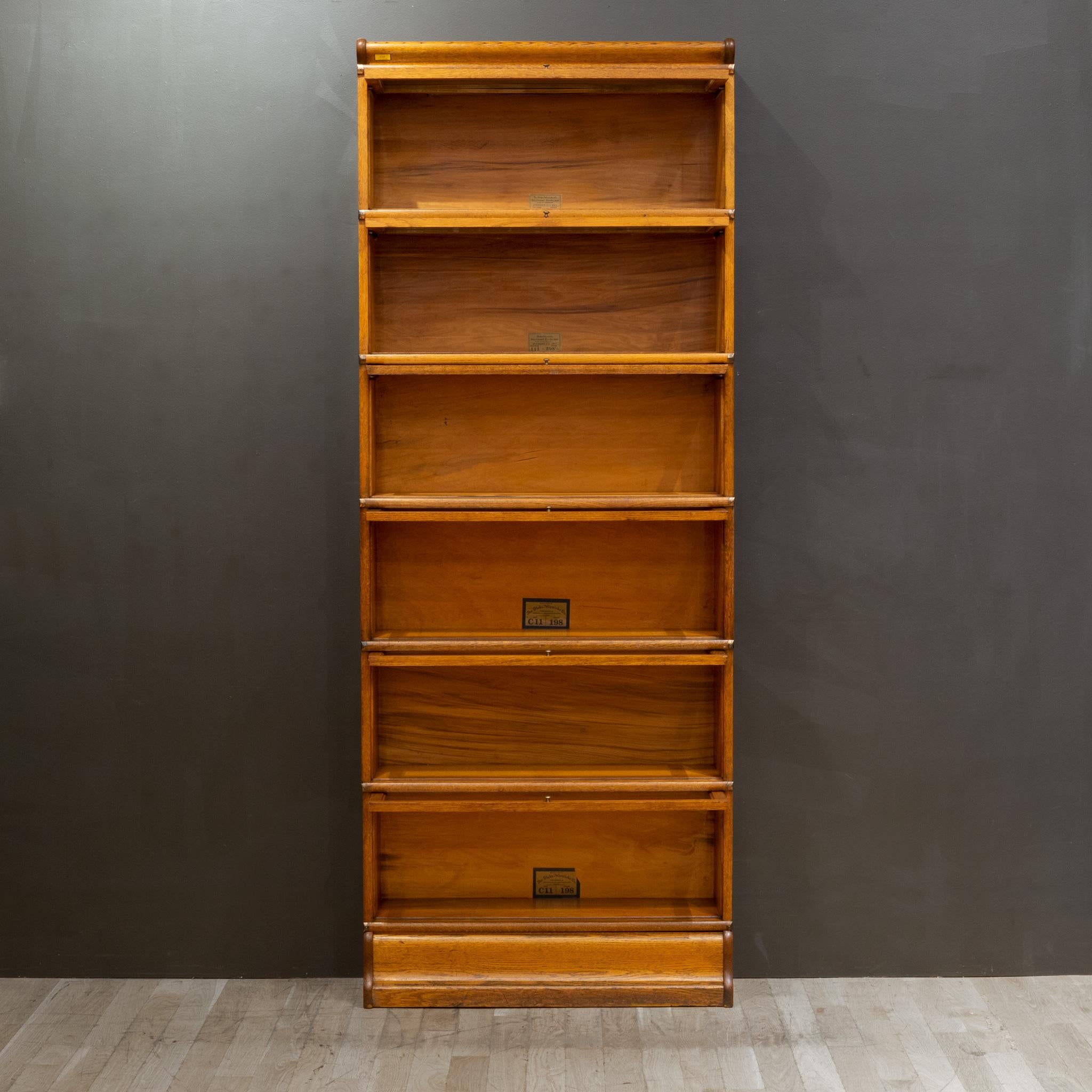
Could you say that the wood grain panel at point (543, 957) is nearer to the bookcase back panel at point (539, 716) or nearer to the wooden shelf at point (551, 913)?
the wooden shelf at point (551, 913)

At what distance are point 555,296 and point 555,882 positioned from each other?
149 cm

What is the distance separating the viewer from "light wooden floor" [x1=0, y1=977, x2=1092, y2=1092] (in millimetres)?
2230

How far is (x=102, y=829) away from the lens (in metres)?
2.64

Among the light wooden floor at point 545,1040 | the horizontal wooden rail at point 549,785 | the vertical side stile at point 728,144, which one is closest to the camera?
the light wooden floor at point 545,1040

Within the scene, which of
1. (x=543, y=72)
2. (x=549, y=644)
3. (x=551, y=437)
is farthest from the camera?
(x=551, y=437)

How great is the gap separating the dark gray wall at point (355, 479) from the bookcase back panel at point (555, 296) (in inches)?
5.9

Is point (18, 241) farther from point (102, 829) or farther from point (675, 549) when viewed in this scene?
point (675, 549)

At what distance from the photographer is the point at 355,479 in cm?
259

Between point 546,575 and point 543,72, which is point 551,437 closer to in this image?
point 546,575

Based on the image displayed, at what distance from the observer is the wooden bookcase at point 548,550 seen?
7.93 ft

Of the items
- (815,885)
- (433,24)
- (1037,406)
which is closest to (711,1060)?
(815,885)

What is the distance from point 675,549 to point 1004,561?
87cm

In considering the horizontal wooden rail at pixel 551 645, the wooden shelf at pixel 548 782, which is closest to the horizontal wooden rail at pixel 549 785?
the wooden shelf at pixel 548 782

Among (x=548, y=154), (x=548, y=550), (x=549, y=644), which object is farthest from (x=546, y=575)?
(x=548, y=154)
